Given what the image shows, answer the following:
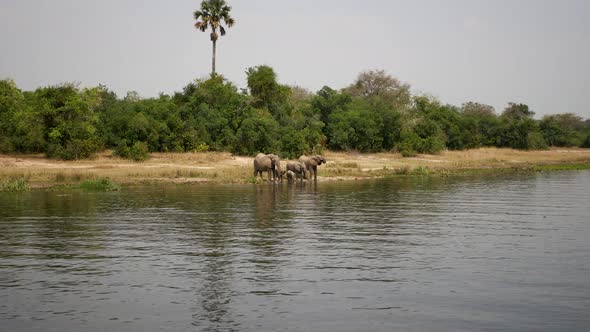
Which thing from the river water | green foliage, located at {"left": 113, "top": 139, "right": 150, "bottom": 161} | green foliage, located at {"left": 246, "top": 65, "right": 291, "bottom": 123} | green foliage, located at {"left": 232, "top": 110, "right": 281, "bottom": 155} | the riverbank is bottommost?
the river water

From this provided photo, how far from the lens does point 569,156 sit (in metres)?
83.8

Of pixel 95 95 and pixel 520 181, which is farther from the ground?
pixel 95 95

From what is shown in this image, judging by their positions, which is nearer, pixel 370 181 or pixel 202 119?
pixel 370 181

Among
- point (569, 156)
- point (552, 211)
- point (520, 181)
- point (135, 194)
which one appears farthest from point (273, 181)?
point (569, 156)

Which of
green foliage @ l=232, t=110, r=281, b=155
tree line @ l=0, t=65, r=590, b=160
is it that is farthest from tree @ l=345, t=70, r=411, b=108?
green foliage @ l=232, t=110, r=281, b=155

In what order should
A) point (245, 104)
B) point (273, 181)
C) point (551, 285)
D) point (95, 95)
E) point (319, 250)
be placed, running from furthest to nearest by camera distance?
1. point (245, 104)
2. point (95, 95)
3. point (273, 181)
4. point (319, 250)
5. point (551, 285)

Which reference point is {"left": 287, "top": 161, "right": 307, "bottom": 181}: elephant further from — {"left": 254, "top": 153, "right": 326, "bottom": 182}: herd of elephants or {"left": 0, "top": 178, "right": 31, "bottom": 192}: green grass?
{"left": 0, "top": 178, "right": 31, "bottom": 192}: green grass

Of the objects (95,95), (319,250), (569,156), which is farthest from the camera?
(569,156)

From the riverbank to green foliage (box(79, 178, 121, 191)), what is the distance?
159 centimetres

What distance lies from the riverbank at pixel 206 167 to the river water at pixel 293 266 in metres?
11.6

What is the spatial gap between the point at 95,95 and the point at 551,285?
48511 mm

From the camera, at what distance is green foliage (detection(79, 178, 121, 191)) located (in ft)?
124

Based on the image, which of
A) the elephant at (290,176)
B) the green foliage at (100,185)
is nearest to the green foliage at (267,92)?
Result: the elephant at (290,176)

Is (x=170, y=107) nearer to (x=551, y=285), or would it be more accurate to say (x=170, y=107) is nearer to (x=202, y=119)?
(x=202, y=119)
